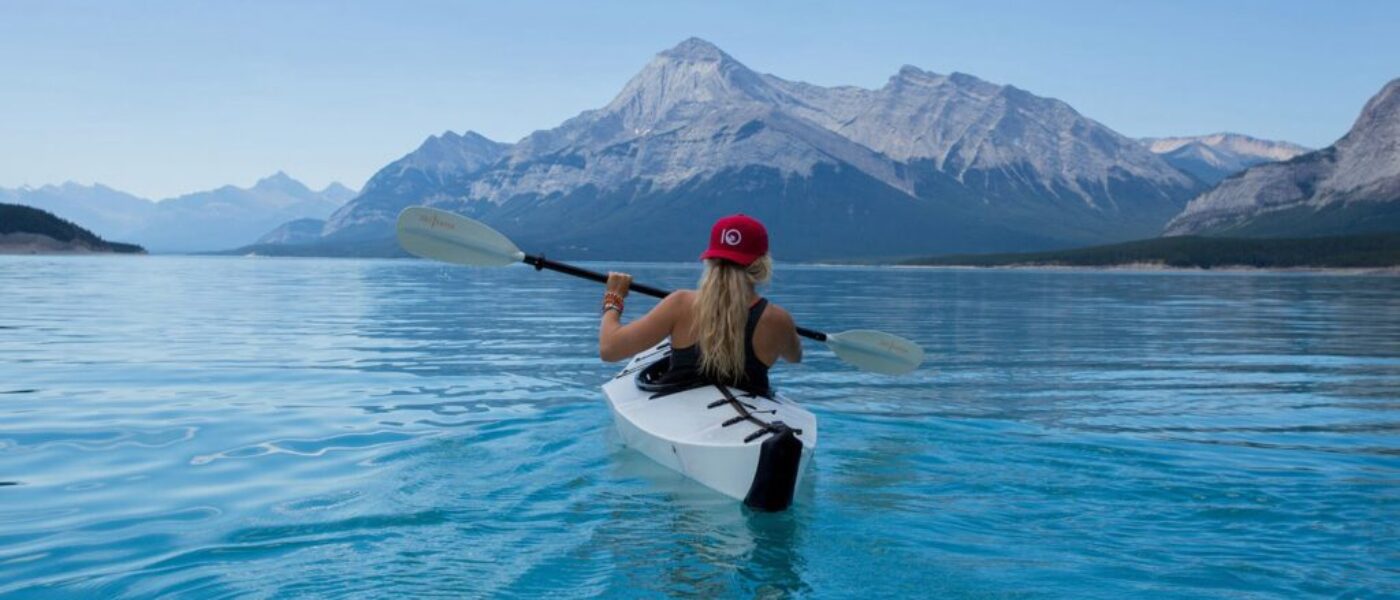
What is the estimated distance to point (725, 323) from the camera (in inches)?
368

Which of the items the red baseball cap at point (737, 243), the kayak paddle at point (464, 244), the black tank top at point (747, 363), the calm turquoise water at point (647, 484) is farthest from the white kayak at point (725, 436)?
the kayak paddle at point (464, 244)

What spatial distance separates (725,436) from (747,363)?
1.03m

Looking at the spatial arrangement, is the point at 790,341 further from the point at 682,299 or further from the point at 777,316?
the point at 682,299

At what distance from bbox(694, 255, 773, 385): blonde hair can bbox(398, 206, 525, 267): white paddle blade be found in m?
4.83

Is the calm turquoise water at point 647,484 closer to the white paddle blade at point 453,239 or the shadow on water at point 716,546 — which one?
the shadow on water at point 716,546

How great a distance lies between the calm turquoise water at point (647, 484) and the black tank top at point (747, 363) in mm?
1055

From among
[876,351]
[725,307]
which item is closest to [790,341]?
[725,307]

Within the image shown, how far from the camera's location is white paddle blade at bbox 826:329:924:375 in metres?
13.8

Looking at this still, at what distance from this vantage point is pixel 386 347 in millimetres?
26172

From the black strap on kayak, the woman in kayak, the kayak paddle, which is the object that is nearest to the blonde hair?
the woman in kayak

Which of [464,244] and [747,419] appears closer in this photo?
[747,419]

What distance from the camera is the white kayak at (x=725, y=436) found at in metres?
8.46

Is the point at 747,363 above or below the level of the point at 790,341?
below

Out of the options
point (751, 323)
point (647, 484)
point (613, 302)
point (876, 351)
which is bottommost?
point (647, 484)
